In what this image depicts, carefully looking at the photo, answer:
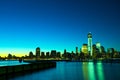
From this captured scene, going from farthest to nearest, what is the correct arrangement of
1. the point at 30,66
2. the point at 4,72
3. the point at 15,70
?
1. the point at 30,66
2. the point at 15,70
3. the point at 4,72

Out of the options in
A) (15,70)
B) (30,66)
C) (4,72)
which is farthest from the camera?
(30,66)

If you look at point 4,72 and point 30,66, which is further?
point 30,66

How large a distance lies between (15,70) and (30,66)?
12630mm

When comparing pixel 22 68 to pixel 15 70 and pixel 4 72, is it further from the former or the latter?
pixel 4 72

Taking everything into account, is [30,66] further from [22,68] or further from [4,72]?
[4,72]

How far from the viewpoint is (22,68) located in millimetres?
51750

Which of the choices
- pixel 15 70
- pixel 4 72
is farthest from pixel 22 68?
pixel 4 72

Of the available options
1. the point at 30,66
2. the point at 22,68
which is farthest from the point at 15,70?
the point at 30,66

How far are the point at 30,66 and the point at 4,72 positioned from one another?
1909cm

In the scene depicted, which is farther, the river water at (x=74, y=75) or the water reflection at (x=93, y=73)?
the water reflection at (x=93, y=73)

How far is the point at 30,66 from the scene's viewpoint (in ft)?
195

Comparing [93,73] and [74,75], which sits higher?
[74,75]

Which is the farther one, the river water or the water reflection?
the water reflection

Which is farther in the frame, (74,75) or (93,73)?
(93,73)
